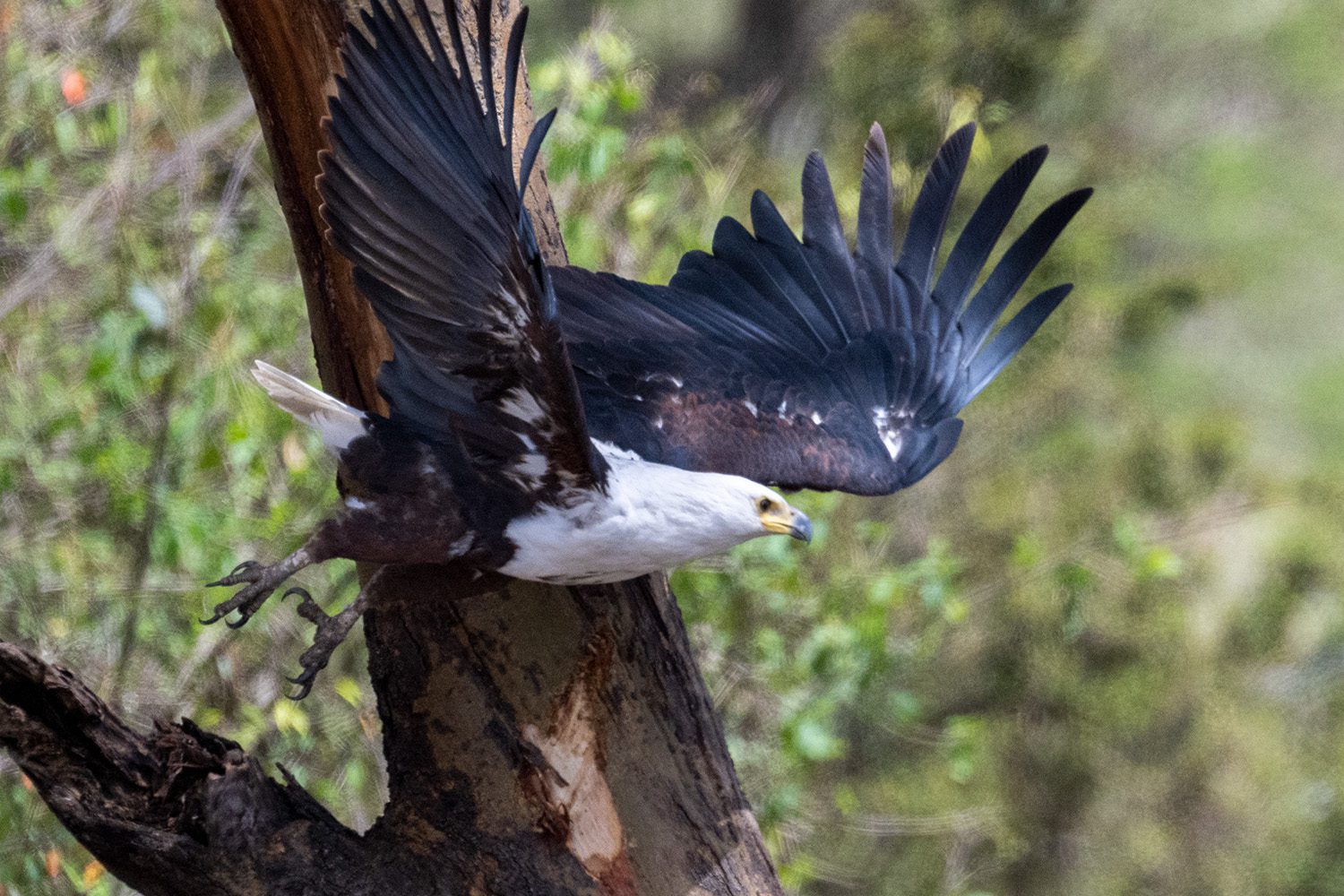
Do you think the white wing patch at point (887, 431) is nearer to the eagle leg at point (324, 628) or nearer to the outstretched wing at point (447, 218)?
the outstretched wing at point (447, 218)

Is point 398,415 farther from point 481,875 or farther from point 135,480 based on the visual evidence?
point 135,480

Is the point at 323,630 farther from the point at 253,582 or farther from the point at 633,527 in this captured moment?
the point at 633,527

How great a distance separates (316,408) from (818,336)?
139 centimetres

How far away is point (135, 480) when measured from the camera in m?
4.58

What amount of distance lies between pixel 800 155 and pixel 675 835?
718 cm

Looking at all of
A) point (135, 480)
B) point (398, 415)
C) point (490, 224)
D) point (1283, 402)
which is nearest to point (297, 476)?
point (135, 480)

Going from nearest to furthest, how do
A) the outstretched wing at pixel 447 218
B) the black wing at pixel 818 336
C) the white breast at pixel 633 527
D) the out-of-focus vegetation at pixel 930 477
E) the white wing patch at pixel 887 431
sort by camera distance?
the outstretched wing at pixel 447 218 → the white breast at pixel 633 527 → the black wing at pixel 818 336 → the white wing patch at pixel 887 431 → the out-of-focus vegetation at pixel 930 477

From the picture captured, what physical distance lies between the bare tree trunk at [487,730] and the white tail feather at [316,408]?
15 centimetres

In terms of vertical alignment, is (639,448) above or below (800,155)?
below

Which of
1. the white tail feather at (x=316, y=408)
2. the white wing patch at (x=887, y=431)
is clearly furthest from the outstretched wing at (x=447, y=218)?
the white wing patch at (x=887, y=431)

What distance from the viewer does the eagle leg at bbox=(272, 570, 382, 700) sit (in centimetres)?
304

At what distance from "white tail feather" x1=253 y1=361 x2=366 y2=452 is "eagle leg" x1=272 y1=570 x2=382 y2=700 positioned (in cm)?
31

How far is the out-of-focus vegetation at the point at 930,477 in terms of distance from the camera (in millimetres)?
4582

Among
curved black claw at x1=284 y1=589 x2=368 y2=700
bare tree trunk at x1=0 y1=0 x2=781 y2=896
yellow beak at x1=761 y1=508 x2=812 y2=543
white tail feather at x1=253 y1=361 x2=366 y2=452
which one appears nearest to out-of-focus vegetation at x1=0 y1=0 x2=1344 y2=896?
curved black claw at x1=284 y1=589 x2=368 y2=700
